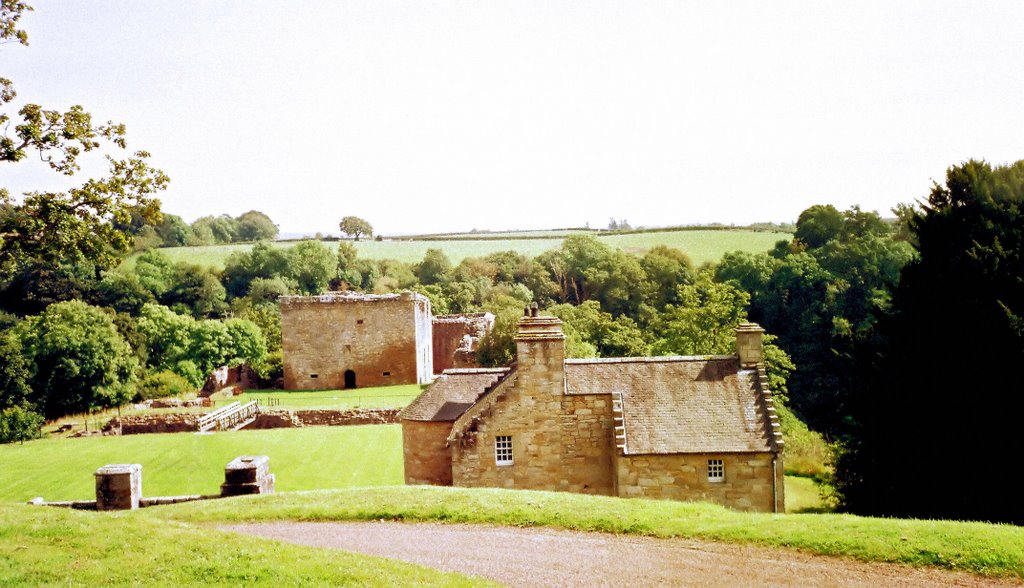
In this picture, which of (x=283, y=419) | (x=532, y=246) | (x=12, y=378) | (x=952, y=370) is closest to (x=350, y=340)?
(x=283, y=419)

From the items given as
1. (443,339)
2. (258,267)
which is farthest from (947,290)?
(258,267)

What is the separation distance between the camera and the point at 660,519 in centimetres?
1416

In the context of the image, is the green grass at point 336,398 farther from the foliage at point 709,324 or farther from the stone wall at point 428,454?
the stone wall at point 428,454

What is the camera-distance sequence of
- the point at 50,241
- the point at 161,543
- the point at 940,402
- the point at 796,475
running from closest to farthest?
the point at 161,543 < the point at 50,241 < the point at 940,402 < the point at 796,475

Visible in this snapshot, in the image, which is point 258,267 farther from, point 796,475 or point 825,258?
point 796,475

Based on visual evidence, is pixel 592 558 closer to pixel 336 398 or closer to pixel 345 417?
pixel 345 417

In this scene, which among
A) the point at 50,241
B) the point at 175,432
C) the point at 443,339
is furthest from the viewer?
the point at 443,339

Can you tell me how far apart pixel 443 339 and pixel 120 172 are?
1848 inches

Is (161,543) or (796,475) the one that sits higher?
(161,543)

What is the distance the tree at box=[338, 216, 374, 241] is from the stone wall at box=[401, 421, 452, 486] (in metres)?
103

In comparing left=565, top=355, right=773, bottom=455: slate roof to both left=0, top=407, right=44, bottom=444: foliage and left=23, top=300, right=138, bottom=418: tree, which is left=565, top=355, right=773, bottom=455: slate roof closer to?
left=0, top=407, right=44, bottom=444: foliage

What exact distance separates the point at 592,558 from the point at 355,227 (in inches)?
4548

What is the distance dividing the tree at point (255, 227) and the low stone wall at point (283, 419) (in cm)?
8911

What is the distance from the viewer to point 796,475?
30.8 m
